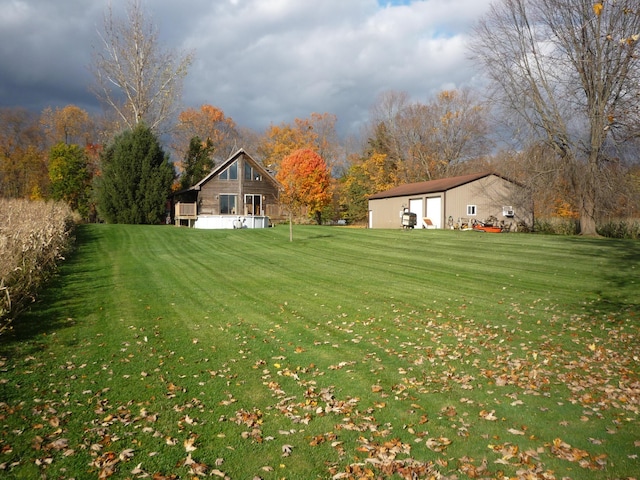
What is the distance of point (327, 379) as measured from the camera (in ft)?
20.7

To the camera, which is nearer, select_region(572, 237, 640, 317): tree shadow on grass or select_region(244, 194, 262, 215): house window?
select_region(572, 237, 640, 317): tree shadow on grass

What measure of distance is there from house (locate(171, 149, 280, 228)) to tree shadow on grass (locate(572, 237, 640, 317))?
89.3ft

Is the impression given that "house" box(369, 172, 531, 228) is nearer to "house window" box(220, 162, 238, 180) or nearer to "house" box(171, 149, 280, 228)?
"house" box(171, 149, 280, 228)

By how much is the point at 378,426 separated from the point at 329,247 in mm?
17392

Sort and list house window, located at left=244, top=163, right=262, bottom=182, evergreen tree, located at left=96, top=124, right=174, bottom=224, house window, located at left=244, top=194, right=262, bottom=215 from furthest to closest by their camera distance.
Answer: house window, located at left=244, top=194, right=262, bottom=215, house window, located at left=244, top=163, right=262, bottom=182, evergreen tree, located at left=96, top=124, right=174, bottom=224

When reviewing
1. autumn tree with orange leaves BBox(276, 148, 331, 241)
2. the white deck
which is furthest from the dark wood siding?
autumn tree with orange leaves BBox(276, 148, 331, 241)

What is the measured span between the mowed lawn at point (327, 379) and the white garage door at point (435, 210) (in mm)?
21745

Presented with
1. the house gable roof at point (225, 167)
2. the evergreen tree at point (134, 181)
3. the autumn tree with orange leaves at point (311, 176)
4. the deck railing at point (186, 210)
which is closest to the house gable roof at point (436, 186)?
the autumn tree with orange leaves at point (311, 176)

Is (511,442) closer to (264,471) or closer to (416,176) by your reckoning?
(264,471)

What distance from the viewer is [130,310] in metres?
10.0

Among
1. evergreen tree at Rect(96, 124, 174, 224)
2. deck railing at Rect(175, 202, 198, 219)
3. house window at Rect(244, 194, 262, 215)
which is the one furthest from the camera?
house window at Rect(244, 194, 262, 215)

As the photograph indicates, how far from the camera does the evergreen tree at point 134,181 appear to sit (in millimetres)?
37031

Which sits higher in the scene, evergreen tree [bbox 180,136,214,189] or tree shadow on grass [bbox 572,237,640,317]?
evergreen tree [bbox 180,136,214,189]

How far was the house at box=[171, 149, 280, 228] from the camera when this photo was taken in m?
40.2
